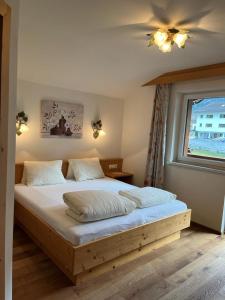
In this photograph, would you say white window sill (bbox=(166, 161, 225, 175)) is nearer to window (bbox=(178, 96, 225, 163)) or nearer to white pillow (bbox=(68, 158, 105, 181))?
window (bbox=(178, 96, 225, 163))

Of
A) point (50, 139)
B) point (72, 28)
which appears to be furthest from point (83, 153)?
point (72, 28)

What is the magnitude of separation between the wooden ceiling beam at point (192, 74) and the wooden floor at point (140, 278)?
217 cm

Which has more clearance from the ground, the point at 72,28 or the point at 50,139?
the point at 72,28

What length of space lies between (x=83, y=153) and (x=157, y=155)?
128cm

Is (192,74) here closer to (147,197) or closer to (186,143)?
(186,143)

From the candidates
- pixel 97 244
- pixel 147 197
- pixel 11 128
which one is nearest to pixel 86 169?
pixel 147 197

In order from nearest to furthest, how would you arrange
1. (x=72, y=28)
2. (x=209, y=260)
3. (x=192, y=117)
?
(x=72, y=28) < (x=209, y=260) < (x=192, y=117)

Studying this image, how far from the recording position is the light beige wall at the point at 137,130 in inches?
157

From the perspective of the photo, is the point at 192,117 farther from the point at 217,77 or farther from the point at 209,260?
the point at 209,260

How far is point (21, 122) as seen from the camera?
3.22m

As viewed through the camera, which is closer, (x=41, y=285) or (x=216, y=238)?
(x=41, y=285)

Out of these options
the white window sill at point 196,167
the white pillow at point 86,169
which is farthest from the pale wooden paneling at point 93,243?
the white pillow at point 86,169

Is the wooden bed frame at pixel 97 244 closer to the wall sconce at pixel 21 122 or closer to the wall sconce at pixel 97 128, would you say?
the wall sconce at pixel 21 122

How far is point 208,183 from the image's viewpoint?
323 centimetres
